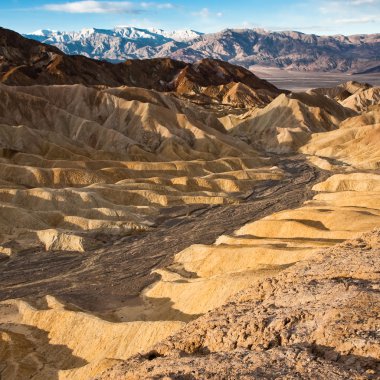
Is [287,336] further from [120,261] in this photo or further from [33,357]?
[120,261]

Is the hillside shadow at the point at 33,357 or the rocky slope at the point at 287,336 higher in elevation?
the rocky slope at the point at 287,336

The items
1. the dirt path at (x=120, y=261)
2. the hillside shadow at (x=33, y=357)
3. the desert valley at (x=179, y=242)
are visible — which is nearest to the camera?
the desert valley at (x=179, y=242)

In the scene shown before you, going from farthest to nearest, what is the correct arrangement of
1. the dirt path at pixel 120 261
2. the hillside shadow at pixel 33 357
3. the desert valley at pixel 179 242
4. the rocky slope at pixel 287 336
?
the dirt path at pixel 120 261, the hillside shadow at pixel 33 357, the desert valley at pixel 179 242, the rocky slope at pixel 287 336

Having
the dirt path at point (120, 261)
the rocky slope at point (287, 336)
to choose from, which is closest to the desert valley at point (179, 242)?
the rocky slope at point (287, 336)

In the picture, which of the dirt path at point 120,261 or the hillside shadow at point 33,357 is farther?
the dirt path at point 120,261

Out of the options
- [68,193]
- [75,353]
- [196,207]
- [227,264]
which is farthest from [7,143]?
[75,353]

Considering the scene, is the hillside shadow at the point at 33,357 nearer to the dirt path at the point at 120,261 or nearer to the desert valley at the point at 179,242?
the desert valley at the point at 179,242

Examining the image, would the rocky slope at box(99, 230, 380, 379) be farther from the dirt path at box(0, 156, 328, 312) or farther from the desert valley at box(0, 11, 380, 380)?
the dirt path at box(0, 156, 328, 312)
